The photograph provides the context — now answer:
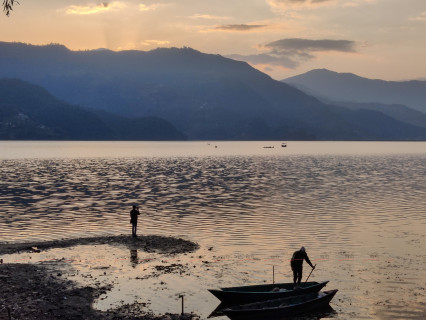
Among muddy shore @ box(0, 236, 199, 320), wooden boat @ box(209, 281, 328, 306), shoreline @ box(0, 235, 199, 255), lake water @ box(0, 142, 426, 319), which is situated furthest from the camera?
shoreline @ box(0, 235, 199, 255)

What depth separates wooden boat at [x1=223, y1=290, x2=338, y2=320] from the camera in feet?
87.1

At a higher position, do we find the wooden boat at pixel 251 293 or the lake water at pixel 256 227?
the wooden boat at pixel 251 293

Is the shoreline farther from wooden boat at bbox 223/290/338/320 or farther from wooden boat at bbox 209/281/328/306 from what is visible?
wooden boat at bbox 223/290/338/320

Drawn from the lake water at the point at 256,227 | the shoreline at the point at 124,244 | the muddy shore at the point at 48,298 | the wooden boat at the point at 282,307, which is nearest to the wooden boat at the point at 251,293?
the wooden boat at the point at 282,307

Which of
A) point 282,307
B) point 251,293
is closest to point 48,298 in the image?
point 251,293

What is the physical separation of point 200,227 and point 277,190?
42.4m

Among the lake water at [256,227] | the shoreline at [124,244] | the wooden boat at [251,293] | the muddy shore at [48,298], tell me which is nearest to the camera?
the muddy shore at [48,298]

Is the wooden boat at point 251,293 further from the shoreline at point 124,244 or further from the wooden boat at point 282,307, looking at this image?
the shoreline at point 124,244

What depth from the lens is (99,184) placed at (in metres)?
108

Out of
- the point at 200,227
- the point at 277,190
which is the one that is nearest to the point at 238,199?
the point at 277,190

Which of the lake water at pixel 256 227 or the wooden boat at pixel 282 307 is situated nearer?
the wooden boat at pixel 282 307

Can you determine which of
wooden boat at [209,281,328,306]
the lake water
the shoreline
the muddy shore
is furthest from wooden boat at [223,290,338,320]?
the shoreline

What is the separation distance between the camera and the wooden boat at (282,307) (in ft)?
87.1

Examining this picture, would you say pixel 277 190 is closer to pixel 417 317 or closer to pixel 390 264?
pixel 390 264
